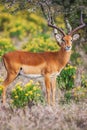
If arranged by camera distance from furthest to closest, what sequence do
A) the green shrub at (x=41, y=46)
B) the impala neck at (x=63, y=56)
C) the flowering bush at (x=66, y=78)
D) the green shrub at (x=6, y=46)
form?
the green shrub at (x=41, y=46), the green shrub at (x=6, y=46), the flowering bush at (x=66, y=78), the impala neck at (x=63, y=56)

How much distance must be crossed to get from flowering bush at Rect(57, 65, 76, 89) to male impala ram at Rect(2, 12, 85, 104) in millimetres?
986

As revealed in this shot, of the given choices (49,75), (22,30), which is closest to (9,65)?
(49,75)

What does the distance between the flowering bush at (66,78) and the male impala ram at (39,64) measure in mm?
986

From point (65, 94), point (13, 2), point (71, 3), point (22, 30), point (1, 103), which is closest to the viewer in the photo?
point (1, 103)

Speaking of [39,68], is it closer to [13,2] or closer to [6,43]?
[13,2]

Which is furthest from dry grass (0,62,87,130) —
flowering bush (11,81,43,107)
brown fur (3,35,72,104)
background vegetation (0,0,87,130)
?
brown fur (3,35,72,104)

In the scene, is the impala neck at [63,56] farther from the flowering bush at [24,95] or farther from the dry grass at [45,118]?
the dry grass at [45,118]

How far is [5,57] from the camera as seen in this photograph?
11.7 metres

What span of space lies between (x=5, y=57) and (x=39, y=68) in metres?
0.78

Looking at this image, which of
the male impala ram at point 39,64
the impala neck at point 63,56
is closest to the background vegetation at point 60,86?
the male impala ram at point 39,64

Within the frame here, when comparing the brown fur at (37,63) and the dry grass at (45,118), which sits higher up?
the brown fur at (37,63)

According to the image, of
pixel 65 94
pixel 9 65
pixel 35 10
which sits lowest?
pixel 65 94

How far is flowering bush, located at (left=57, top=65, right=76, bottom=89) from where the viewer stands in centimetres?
1325

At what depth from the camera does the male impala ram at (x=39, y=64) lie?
11.7 meters
